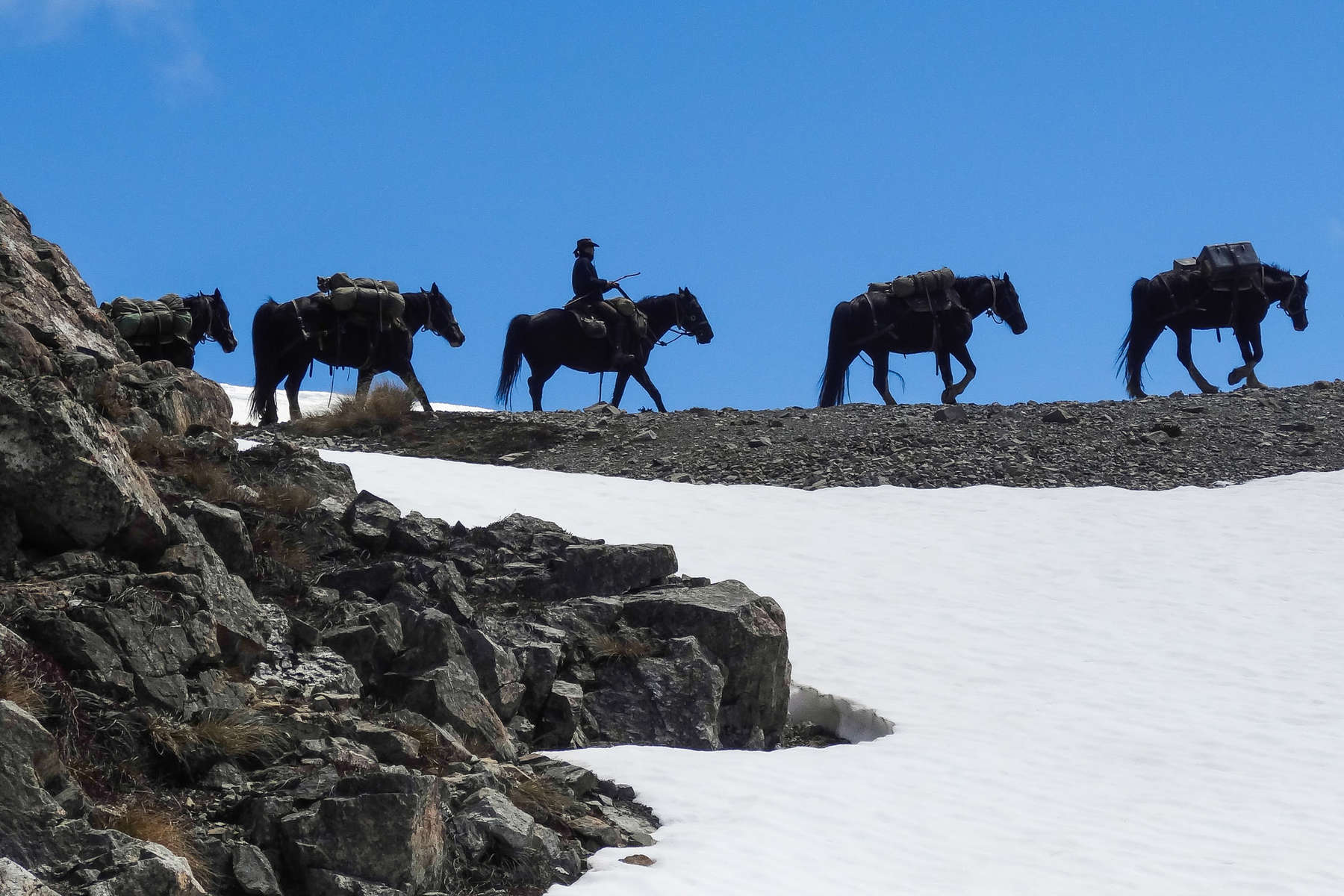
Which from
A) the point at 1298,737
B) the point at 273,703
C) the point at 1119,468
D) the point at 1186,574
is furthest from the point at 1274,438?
the point at 273,703

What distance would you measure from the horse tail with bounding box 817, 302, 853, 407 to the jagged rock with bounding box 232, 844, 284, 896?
21907mm

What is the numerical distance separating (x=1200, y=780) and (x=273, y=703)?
6.11 meters

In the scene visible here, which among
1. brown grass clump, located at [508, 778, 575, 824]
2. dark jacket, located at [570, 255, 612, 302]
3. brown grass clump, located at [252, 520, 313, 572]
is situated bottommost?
brown grass clump, located at [508, 778, 575, 824]

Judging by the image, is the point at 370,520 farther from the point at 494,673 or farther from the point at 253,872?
the point at 253,872

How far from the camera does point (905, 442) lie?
68.7 ft

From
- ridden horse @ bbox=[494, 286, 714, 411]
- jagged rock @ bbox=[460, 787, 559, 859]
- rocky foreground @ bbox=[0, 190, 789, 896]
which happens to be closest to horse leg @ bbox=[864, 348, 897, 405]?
ridden horse @ bbox=[494, 286, 714, 411]

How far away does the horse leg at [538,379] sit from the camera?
26.6m

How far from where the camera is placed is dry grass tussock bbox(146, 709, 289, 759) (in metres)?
6.58

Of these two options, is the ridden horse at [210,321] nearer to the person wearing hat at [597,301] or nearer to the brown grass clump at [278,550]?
the person wearing hat at [597,301]

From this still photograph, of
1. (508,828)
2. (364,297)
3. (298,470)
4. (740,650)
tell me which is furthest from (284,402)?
(508,828)

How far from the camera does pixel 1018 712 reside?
10773mm

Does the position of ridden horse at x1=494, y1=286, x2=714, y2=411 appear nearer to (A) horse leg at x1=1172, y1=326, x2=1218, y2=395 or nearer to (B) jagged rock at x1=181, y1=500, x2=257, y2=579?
(A) horse leg at x1=1172, y1=326, x2=1218, y2=395

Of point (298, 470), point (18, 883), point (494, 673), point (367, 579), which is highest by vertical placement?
point (298, 470)

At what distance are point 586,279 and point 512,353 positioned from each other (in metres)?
2.07
